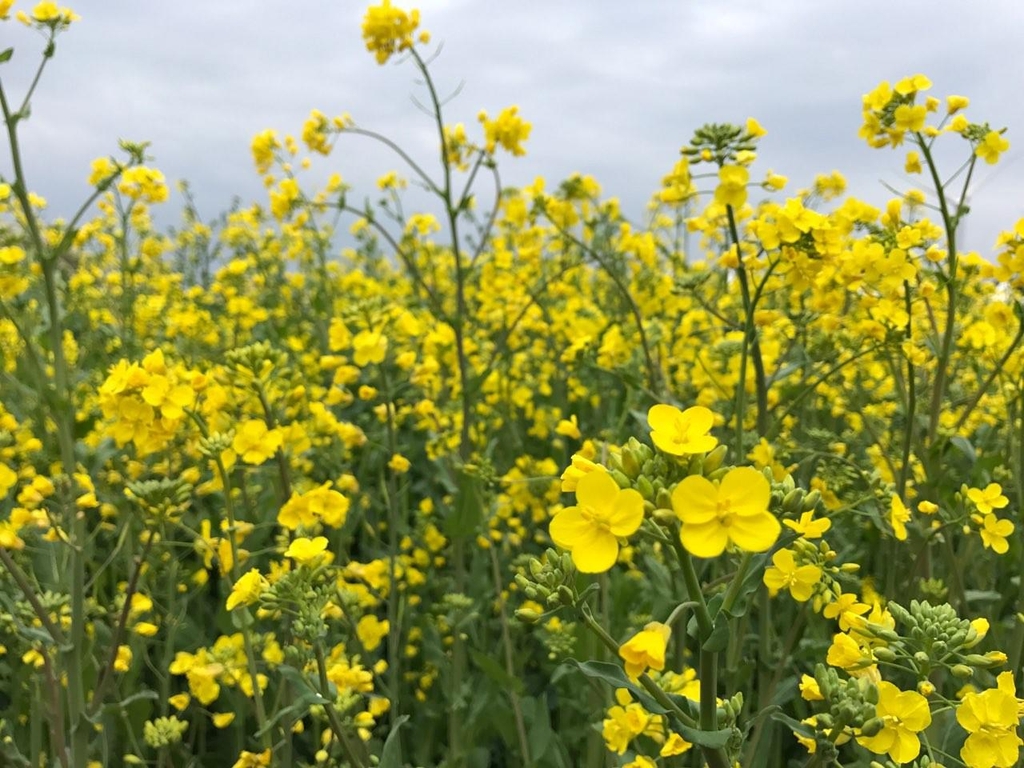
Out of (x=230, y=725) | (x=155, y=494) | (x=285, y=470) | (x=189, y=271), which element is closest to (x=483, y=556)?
(x=230, y=725)

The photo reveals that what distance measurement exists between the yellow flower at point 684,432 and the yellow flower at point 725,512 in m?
0.06

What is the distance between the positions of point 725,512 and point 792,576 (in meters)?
0.53

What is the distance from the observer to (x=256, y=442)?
2164 millimetres

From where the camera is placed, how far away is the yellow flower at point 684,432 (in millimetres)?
1063

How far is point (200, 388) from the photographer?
217cm

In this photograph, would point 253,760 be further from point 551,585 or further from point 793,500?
point 793,500

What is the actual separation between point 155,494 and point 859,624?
1800 millimetres

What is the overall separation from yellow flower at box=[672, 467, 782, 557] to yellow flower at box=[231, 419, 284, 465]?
1.45m

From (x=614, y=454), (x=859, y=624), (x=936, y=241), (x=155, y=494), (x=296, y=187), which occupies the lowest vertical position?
(x=859, y=624)

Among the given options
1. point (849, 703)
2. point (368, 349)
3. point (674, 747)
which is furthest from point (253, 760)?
point (849, 703)

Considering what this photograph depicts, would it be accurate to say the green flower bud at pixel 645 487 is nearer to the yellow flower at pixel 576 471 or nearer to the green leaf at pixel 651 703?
the yellow flower at pixel 576 471

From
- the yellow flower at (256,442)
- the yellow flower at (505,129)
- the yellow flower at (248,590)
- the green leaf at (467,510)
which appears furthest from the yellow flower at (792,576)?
the yellow flower at (505,129)

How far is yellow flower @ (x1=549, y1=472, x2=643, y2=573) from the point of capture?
1.03 meters

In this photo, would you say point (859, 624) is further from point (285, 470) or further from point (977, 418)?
point (977, 418)
